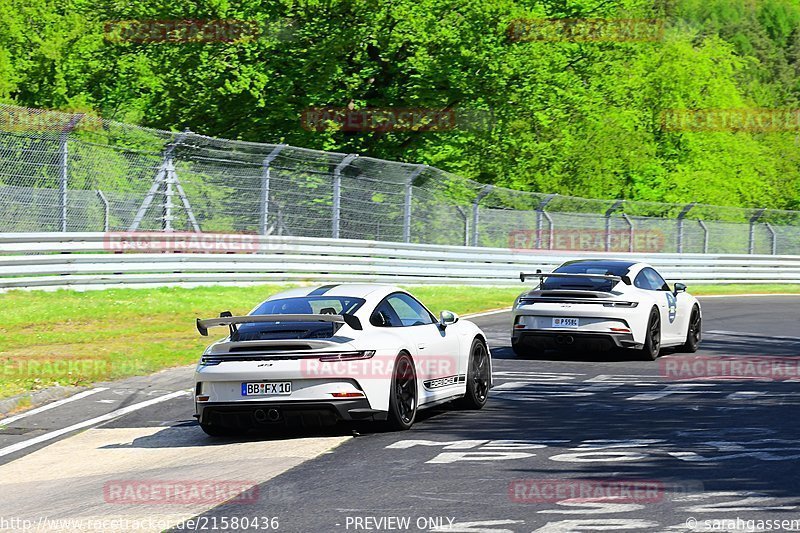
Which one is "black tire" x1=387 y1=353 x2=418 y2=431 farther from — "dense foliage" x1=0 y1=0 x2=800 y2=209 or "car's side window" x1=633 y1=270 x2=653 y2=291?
"dense foliage" x1=0 y1=0 x2=800 y2=209

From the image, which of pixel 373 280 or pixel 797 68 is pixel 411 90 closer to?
pixel 373 280

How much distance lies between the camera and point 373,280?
27234mm

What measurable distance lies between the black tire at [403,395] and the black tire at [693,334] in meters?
8.41

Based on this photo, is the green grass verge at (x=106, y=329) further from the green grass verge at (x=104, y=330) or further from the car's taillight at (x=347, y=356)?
the car's taillight at (x=347, y=356)

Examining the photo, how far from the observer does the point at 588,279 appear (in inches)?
653

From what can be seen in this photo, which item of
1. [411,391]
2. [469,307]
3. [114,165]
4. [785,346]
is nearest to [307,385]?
[411,391]

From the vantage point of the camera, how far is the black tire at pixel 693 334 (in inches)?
702

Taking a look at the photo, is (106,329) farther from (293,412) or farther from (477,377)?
(293,412)

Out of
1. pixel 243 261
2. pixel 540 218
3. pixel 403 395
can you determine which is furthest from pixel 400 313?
pixel 540 218

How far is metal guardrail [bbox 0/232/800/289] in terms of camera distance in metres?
20.7

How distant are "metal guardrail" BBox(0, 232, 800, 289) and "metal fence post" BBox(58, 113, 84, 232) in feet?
1.56

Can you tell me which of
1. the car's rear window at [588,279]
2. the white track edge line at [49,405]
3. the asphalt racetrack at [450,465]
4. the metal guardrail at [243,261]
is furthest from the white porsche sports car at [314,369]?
the metal guardrail at [243,261]

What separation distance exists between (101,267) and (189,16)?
1481 centimetres

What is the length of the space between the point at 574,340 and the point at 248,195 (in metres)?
11.4
